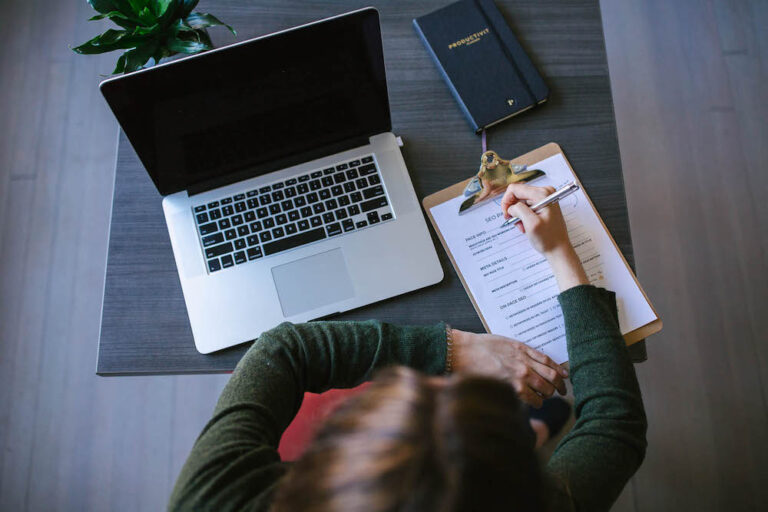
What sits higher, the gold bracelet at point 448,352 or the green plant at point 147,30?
the green plant at point 147,30

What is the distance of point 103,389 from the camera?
4.75ft

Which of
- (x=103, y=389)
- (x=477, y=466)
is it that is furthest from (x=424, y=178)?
(x=103, y=389)

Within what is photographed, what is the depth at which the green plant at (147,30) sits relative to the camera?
0.72 m

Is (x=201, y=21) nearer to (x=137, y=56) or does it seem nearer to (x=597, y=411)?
(x=137, y=56)

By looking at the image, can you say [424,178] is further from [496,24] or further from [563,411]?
[563,411]

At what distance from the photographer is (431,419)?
1.55 feet

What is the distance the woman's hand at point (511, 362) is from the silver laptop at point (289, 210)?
4.5 inches

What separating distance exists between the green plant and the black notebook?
0.38 m

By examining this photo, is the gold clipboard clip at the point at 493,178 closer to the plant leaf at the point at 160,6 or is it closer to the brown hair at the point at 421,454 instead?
the brown hair at the point at 421,454

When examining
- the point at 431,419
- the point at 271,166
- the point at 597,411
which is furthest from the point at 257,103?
the point at 597,411

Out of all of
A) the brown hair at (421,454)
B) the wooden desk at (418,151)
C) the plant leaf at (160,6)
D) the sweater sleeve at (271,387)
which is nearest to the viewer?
the brown hair at (421,454)

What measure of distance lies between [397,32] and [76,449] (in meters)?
1.34

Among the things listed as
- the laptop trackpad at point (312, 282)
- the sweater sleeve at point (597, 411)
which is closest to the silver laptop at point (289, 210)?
the laptop trackpad at point (312, 282)

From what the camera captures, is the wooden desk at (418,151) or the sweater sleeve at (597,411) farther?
the wooden desk at (418,151)
